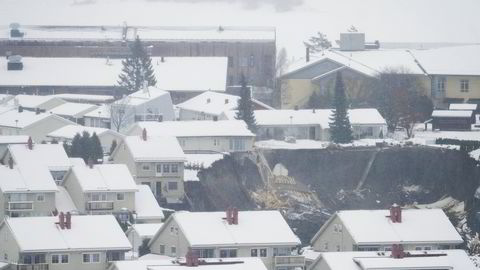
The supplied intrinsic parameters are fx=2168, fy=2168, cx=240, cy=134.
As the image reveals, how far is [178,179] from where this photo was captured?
7306cm

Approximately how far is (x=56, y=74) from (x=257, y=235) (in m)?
39.1

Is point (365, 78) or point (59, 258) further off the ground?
point (365, 78)

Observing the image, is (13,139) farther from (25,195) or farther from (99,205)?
(25,195)

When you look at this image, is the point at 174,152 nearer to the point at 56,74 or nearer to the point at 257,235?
the point at 257,235

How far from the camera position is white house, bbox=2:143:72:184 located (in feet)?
228

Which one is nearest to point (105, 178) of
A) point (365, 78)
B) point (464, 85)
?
point (365, 78)

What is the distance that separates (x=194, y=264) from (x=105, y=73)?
43938 mm

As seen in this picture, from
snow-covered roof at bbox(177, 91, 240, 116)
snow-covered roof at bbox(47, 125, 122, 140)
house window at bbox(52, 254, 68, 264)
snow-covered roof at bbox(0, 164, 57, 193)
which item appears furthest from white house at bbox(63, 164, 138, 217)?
snow-covered roof at bbox(177, 91, 240, 116)

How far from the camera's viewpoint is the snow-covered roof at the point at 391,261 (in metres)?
55.4

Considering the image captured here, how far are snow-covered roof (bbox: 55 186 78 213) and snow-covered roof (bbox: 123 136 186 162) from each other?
493 centimetres

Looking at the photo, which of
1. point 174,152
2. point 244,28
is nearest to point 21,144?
point 174,152

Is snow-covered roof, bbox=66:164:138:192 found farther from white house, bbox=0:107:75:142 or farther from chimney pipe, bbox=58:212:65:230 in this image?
white house, bbox=0:107:75:142

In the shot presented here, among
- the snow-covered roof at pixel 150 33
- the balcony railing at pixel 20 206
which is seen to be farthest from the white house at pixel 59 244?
the snow-covered roof at pixel 150 33

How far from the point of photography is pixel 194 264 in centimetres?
5412
